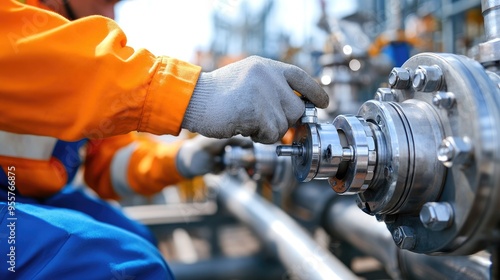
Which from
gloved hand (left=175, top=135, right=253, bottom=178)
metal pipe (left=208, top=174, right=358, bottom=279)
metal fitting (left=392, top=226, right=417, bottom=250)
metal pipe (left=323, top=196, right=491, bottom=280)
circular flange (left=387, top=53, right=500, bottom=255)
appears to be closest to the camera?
circular flange (left=387, top=53, right=500, bottom=255)

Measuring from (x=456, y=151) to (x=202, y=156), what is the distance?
32.7 inches

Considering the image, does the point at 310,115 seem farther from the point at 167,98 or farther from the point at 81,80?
the point at 81,80

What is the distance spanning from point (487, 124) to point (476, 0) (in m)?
2.21

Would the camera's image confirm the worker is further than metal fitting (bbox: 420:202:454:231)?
Yes

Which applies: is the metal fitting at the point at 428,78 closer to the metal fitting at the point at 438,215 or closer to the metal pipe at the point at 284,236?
the metal fitting at the point at 438,215

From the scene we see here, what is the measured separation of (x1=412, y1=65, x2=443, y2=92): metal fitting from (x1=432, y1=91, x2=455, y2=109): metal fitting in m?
0.02

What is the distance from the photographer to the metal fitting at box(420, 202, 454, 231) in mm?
426

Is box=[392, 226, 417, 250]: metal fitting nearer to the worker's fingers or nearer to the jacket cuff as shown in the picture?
the worker's fingers

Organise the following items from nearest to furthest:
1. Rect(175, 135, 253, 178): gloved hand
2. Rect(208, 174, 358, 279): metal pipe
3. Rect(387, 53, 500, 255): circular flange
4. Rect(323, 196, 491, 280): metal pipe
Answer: Rect(387, 53, 500, 255): circular flange < Rect(323, 196, 491, 280): metal pipe < Rect(208, 174, 358, 279): metal pipe < Rect(175, 135, 253, 178): gloved hand

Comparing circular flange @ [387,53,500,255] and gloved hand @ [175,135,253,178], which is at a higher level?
circular flange @ [387,53,500,255]

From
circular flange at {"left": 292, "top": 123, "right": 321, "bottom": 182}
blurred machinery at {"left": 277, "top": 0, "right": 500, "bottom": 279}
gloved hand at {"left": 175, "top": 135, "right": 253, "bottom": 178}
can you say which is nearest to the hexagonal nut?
blurred machinery at {"left": 277, "top": 0, "right": 500, "bottom": 279}

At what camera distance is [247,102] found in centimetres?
54

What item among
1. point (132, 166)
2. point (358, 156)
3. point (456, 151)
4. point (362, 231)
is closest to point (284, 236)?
point (362, 231)

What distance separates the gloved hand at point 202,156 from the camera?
3.77 feet
